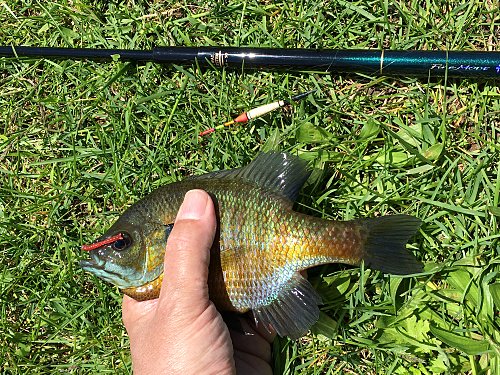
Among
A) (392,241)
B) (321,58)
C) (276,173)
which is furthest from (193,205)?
(321,58)

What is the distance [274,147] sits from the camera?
329cm

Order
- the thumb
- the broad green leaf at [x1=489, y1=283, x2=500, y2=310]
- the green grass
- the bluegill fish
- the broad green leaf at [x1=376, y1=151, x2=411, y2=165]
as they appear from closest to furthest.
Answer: the thumb
the bluegill fish
the broad green leaf at [x1=489, y1=283, x2=500, y2=310]
the green grass
the broad green leaf at [x1=376, y1=151, x2=411, y2=165]

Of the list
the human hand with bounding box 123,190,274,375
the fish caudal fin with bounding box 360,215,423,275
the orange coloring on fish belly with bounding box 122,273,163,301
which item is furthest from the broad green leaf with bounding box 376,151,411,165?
the orange coloring on fish belly with bounding box 122,273,163,301

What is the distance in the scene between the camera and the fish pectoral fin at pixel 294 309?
2.86m

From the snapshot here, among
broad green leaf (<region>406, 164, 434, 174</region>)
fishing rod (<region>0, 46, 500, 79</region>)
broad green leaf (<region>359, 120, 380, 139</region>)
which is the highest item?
fishing rod (<region>0, 46, 500, 79</region>)

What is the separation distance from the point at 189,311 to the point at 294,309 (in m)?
0.59

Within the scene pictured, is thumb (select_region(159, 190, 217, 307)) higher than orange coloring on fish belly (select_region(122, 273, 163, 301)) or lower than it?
higher

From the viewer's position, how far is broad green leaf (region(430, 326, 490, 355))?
2918mm

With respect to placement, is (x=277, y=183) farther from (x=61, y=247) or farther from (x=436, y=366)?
(x=61, y=247)

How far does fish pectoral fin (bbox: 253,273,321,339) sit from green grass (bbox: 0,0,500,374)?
317mm

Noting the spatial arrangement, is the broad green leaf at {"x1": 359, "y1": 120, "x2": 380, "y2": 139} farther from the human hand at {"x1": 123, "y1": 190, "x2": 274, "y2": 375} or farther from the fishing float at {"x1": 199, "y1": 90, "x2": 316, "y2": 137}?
the human hand at {"x1": 123, "y1": 190, "x2": 274, "y2": 375}

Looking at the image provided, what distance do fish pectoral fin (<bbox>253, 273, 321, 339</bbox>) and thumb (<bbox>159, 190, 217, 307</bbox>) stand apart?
1.34ft

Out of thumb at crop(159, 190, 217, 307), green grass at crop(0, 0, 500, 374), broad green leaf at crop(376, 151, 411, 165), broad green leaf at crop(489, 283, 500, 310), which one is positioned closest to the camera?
thumb at crop(159, 190, 217, 307)

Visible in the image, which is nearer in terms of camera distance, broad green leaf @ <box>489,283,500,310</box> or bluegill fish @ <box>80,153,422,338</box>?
bluegill fish @ <box>80,153,422,338</box>
